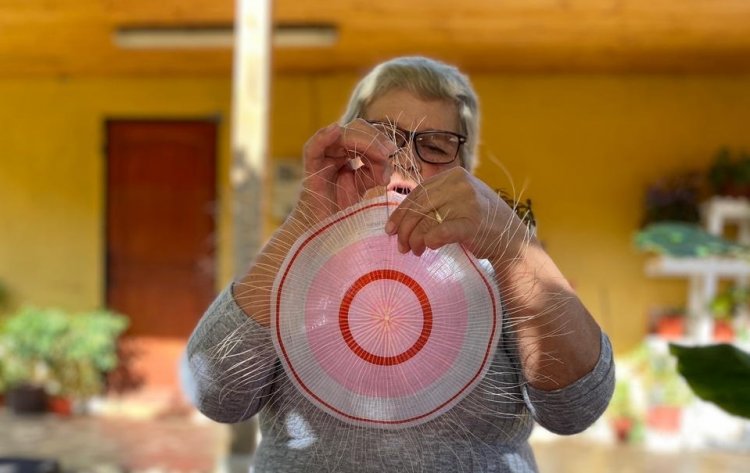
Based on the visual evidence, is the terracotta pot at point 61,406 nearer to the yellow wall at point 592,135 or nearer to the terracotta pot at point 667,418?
the yellow wall at point 592,135

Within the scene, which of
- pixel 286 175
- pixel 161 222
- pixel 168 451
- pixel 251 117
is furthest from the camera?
pixel 161 222

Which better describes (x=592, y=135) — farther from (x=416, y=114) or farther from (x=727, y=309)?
(x=416, y=114)

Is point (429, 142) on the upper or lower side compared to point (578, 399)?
upper

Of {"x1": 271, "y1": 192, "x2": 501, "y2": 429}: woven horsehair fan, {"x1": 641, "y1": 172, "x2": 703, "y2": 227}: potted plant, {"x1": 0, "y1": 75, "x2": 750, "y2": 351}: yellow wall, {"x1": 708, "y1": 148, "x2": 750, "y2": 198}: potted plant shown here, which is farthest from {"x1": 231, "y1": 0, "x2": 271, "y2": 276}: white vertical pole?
{"x1": 708, "y1": 148, "x2": 750, "y2": 198}: potted plant

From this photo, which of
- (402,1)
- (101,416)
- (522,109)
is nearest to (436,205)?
(402,1)

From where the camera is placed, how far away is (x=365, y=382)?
83 cm

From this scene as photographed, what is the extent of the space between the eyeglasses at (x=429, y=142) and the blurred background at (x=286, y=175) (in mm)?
3560

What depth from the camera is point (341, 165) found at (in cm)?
89

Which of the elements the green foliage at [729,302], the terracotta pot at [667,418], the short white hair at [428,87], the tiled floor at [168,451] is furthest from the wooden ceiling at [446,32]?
the short white hair at [428,87]

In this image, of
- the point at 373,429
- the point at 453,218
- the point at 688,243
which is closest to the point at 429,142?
the point at 453,218

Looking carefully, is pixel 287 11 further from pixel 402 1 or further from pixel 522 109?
pixel 522 109

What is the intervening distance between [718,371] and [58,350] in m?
6.05

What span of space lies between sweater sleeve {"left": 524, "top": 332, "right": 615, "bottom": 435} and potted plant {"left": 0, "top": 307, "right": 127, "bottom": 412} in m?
6.14

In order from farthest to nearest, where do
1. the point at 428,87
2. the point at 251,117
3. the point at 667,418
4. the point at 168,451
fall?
the point at 667,418
the point at 168,451
the point at 251,117
the point at 428,87
